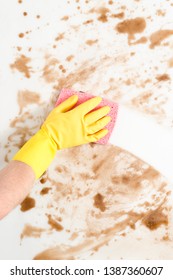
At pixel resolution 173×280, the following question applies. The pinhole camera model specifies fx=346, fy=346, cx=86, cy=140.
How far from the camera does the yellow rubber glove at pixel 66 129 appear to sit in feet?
4.22

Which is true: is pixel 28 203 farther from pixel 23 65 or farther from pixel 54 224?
pixel 23 65

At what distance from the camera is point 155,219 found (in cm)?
138

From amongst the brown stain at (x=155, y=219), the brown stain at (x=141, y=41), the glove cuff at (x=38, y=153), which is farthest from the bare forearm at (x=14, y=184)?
the brown stain at (x=141, y=41)

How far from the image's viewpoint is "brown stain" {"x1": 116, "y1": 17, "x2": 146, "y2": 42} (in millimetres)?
1322

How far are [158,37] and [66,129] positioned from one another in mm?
496

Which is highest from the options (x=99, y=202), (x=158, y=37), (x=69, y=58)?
(x=69, y=58)

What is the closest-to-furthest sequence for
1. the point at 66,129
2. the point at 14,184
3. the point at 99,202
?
1. the point at 14,184
2. the point at 66,129
3. the point at 99,202

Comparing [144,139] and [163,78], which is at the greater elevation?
[163,78]

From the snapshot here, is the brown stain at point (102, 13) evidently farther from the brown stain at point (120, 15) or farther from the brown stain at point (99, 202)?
the brown stain at point (99, 202)

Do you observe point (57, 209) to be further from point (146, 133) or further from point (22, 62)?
point (22, 62)

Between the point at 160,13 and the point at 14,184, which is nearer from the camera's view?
the point at 14,184

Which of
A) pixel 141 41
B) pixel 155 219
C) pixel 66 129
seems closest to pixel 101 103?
pixel 66 129

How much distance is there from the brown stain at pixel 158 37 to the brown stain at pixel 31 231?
87 centimetres
